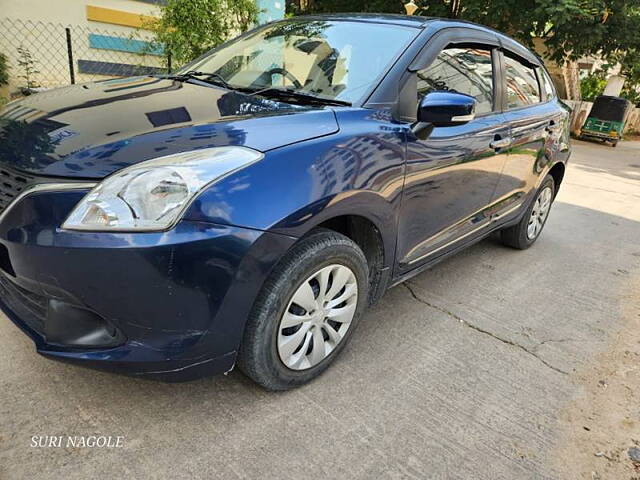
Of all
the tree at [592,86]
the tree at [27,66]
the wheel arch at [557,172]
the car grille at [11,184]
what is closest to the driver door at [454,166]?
the wheel arch at [557,172]

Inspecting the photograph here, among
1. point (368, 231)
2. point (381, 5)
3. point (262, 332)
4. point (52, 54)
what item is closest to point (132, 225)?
point (262, 332)

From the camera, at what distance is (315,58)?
8.70 feet

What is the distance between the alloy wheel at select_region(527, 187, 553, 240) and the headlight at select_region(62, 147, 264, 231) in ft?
10.9

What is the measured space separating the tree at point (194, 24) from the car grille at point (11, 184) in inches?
203

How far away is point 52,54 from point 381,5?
9331 mm

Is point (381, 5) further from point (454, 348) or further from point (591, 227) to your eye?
point (454, 348)

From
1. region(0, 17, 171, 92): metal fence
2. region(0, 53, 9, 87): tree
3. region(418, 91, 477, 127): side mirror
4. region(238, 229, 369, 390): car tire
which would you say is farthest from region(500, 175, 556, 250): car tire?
region(0, 53, 9, 87): tree

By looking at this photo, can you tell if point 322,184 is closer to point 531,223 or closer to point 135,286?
point 135,286

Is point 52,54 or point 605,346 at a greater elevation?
point 52,54

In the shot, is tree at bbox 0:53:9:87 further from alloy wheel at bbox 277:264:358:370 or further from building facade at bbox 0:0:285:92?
alloy wheel at bbox 277:264:358:370

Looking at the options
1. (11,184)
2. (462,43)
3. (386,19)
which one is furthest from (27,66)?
(462,43)

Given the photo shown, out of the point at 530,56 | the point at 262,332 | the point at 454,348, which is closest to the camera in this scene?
the point at 262,332

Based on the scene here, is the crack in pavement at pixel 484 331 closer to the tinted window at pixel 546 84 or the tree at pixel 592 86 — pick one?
the tinted window at pixel 546 84

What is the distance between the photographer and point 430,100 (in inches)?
88.1
